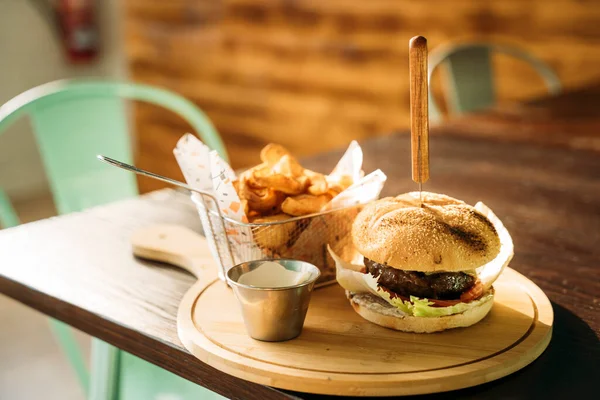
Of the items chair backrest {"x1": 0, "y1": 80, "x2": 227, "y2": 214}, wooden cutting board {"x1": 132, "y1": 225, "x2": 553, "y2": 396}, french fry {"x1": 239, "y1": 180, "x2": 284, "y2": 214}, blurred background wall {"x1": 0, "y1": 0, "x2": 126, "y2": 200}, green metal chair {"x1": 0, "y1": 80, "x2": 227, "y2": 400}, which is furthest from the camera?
blurred background wall {"x1": 0, "y1": 0, "x2": 126, "y2": 200}

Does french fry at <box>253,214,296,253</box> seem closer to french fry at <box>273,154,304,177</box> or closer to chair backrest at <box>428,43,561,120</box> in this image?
french fry at <box>273,154,304,177</box>

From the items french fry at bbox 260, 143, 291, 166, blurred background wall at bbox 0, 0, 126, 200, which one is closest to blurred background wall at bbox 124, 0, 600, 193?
blurred background wall at bbox 0, 0, 126, 200

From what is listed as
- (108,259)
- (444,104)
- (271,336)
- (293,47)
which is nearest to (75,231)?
(108,259)

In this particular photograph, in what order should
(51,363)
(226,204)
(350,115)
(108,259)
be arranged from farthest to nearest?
(350,115) < (51,363) < (108,259) < (226,204)

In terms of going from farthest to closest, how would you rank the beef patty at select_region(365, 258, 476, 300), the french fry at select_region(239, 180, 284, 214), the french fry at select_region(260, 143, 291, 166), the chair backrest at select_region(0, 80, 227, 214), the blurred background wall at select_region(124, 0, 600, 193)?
the blurred background wall at select_region(124, 0, 600, 193) < the chair backrest at select_region(0, 80, 227, 214) < the french fry at select_region(260, 143, 291, 166) < the french fry at select_region(239, 180, 284, 214) < the beef patty at select_region(365, 258, 476, 300)

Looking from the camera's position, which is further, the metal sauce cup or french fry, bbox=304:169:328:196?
french fry, bbox=304:169:328:196

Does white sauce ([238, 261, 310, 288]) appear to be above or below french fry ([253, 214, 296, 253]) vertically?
below

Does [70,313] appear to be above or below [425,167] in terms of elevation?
below

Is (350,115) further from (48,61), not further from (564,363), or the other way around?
(564,363)

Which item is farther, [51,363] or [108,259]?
[51,363]
